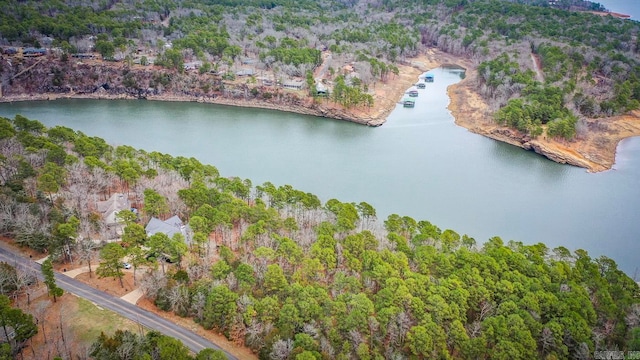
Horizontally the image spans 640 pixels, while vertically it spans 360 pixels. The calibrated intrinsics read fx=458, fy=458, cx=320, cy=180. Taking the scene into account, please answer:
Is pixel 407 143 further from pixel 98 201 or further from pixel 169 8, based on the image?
pixel 169 8

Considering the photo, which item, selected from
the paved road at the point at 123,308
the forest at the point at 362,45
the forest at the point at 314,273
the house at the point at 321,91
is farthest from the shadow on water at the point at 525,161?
the paved road at the point at 123,308

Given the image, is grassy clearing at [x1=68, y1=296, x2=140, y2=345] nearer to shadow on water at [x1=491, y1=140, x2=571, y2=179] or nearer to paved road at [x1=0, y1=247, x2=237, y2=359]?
paved road at [x1=0, y1=247, x2=237, y2=359]

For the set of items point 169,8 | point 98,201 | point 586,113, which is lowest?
point 98,201

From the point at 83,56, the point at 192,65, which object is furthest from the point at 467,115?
the point at 83,56

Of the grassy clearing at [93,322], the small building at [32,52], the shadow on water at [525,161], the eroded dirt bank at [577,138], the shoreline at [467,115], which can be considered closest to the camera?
the grassy clearing at [93,322]

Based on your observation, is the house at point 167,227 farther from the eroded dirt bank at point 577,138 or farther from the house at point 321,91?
the eroded dirt bank at point 577,138

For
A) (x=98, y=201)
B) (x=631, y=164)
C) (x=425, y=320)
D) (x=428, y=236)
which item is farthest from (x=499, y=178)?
(x=98, y=201)
